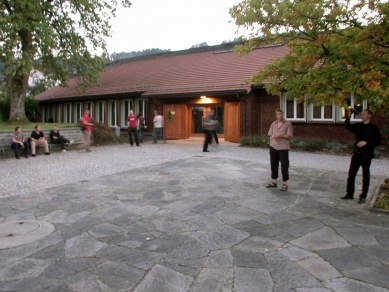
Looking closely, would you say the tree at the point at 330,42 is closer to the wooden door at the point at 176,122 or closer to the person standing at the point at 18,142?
the person standing at the point at 18,142

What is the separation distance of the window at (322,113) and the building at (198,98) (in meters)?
0.05

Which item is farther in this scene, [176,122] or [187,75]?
[187,75]

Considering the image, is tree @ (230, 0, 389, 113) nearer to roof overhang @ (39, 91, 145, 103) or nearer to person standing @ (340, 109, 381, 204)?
person standing @ (340, 109, 381, 204)

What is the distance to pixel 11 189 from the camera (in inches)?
316

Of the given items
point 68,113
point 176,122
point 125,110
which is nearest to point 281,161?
point 176,122

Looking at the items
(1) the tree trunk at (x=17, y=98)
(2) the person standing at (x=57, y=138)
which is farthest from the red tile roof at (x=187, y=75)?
(2) the person standing at (x=57, y=138)

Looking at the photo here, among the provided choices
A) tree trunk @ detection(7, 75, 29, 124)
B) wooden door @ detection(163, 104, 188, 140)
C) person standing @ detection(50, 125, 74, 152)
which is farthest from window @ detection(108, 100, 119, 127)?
person standing @ detection(50, 125, 74, 152)

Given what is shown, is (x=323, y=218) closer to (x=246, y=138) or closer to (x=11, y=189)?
(x=11, y=189)

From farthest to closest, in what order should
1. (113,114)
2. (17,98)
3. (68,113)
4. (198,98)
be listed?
1. (68,113)
2. (113,114)
3. (17,98)
4. (198,98)

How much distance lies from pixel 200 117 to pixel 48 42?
961cm

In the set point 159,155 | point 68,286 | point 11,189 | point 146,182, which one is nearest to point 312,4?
point 146,182

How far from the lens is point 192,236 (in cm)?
488

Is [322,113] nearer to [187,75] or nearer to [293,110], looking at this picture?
[293,110]

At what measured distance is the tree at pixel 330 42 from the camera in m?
6.11
